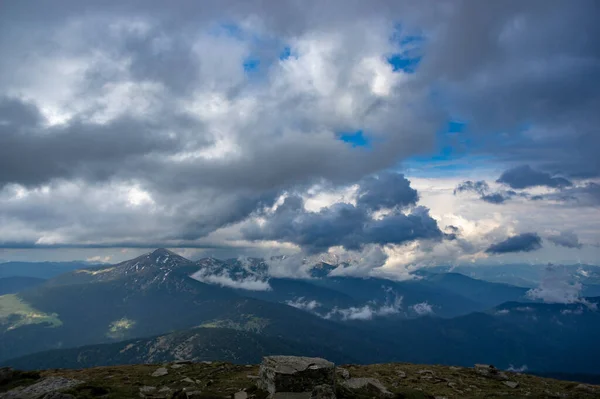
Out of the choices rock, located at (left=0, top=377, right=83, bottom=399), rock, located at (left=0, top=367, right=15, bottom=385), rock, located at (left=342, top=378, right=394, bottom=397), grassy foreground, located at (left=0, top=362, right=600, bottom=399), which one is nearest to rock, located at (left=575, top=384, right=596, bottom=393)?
grassy foreground, located at (left=0, top=362, right=600, bottom=399)

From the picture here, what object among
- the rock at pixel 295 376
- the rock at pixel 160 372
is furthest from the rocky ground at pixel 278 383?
the rock at pixel 160 372

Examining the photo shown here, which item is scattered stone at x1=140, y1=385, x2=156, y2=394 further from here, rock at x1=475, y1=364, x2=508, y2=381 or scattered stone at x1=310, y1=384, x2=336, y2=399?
rock at x1=475, y1=364, x2=508, y2=381

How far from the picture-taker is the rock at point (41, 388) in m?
27.1

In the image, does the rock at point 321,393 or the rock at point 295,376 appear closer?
the rock at point 321,393

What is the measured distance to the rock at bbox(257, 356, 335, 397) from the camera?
2567 cm

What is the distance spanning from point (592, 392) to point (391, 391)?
2682 centimetres

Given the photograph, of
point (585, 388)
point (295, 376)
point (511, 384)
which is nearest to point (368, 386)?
point (295, 376)

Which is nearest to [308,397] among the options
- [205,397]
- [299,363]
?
[299,363]

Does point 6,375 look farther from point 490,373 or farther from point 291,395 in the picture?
point 490,373

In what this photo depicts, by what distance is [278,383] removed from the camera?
2558 cm

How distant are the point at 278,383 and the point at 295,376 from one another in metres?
1.40

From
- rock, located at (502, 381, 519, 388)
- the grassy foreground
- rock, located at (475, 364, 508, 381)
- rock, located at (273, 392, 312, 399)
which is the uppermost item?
rock, located at (273, 392, 312, 399)

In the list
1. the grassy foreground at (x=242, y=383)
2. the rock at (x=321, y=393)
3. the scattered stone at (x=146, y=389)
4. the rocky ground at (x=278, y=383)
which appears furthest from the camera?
the scattered stone at (x=146, y=389)

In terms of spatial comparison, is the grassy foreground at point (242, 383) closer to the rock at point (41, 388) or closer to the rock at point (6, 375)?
the rock at point (41, 388)
